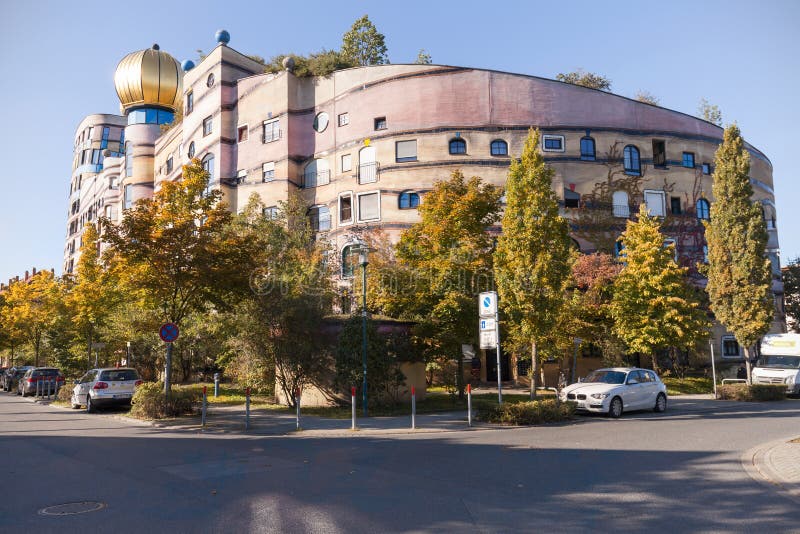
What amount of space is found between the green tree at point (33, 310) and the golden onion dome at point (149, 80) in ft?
77.1

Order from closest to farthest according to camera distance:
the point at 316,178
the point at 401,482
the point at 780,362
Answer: the point at 401,482 → the point at 780,362 → the point at 316,178

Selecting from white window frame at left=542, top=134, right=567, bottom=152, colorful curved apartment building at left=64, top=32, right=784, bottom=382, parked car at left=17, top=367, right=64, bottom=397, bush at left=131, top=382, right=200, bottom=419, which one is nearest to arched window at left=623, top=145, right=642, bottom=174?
colorful curved apartment building at left=64, top=32, right=784, bottom=382

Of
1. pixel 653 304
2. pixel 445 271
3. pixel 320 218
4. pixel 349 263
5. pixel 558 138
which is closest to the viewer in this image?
pixel 445 271

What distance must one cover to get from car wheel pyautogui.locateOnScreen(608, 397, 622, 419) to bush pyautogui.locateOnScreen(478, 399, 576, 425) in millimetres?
1815

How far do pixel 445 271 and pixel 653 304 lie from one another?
1446 centimetres

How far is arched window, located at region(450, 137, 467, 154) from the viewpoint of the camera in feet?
119

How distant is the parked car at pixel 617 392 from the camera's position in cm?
1838

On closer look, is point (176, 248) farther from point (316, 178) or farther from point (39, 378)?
point (316, 178)

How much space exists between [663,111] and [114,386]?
36.5 metres

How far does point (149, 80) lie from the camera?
59.4 metres

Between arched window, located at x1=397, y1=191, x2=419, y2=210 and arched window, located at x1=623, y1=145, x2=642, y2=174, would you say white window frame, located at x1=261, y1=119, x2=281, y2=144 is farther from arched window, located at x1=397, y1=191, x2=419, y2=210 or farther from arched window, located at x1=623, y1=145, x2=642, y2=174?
arched window, located at x1=623, y1=145, x2=642, y2=174

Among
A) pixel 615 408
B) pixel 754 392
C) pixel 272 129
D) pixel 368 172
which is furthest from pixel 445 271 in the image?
pixel 272 129

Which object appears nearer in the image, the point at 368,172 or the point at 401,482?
the point at 401,482

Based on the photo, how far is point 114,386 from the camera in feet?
70.9
